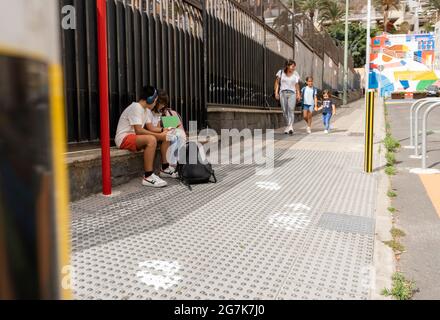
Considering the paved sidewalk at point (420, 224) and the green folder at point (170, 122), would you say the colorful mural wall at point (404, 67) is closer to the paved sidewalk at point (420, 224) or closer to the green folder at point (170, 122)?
the paved sidewalk at point (420, 224)

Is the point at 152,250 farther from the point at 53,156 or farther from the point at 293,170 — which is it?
the point at 293,170

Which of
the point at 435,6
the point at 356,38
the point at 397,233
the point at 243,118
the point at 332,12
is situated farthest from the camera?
the point at 435,6

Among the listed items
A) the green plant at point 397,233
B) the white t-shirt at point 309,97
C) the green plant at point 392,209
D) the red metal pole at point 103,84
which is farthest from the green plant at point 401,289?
the white t-shirt at point 309,97

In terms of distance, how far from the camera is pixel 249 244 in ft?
10.8

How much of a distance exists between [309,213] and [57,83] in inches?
144

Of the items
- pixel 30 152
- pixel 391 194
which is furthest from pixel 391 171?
pixel 30 152

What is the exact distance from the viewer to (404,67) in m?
22.1

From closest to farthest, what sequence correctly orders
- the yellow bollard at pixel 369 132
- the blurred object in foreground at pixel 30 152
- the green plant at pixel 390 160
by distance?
the blurred object in foreground at pixel 30 152 → the yellow bollard at pixel 369 132 → the green plant at pixel 390 160

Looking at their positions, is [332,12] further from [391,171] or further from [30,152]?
[30,152]

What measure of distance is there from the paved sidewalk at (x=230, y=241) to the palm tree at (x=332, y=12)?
56.6m

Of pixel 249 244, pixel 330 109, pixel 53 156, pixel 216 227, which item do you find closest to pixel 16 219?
pixel 53 156

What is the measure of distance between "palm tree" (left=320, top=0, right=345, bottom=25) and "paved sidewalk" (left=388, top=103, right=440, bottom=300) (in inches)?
2150

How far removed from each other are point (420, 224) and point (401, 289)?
1.66 metres

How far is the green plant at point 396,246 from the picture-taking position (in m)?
3.30
